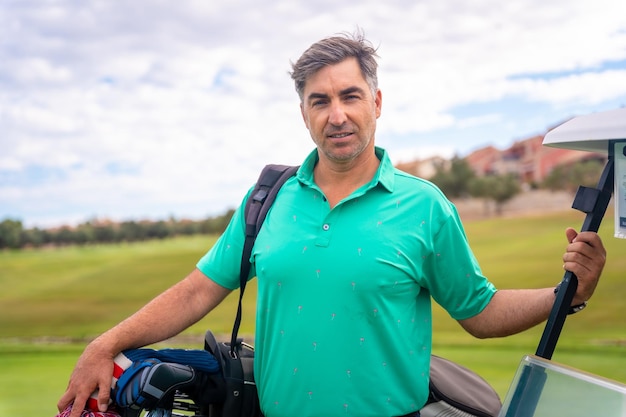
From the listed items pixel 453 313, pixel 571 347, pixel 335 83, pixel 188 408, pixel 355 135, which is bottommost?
pixel 571 347

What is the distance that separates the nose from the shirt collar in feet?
0.60

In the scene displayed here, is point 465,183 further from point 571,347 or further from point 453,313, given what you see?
point 453,313

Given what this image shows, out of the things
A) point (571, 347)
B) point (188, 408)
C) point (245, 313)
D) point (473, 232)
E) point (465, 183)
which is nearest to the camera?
point (188, 408)

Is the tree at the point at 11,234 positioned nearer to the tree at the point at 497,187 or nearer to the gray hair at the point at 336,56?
the tree at the point at 497,187

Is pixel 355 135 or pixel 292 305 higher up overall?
pixel 355 135

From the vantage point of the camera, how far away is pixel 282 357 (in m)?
1.84

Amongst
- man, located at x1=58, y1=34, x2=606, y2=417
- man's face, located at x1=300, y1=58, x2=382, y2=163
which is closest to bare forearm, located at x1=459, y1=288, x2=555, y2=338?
man, located at x1=58, y1=34, x2=606, y2=417

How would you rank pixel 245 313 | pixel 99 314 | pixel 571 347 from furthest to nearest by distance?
pixel 99 314 → pixel 245 313 → pixel 571 347

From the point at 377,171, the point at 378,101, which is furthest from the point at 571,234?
the point at 378,101

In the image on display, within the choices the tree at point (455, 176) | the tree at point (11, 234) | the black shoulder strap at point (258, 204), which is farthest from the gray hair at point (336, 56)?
the tree at point (455, 176)

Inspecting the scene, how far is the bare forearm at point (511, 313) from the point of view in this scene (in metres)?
1.83

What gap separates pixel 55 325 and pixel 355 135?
739 centimetres

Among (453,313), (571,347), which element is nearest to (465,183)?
(571,347)

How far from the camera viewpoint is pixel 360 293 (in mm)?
1750
